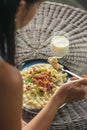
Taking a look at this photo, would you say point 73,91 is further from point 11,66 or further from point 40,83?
point 11,66

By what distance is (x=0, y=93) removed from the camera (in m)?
0.99

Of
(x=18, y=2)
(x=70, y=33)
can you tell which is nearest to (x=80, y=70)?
(x=70, y=33)

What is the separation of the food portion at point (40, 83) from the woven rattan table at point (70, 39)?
0.20 ft

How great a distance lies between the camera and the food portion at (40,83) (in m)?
1.36

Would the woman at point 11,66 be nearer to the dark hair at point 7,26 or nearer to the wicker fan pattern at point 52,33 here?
the dark hair at point 7,26

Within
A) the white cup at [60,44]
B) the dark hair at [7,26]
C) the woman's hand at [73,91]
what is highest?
the dark hair at [7,26]

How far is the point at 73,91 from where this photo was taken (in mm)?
1344

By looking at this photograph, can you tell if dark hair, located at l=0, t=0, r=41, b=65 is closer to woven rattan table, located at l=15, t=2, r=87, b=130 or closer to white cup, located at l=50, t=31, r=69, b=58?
woven rattan table, located at l=15, t=2, r=87, b=130

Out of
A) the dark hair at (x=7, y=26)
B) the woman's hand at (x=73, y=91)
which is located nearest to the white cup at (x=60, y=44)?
the woman's hand at (x=73, y=91)

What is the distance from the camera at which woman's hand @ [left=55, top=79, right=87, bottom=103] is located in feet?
4.35

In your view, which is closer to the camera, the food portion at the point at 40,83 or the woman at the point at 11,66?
the woman at the point at 11,66

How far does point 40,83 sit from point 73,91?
0.50ft

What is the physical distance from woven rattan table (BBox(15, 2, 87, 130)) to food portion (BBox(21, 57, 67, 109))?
60 mm

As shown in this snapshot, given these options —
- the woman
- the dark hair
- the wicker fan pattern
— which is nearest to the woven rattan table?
the wicker fan pattern
